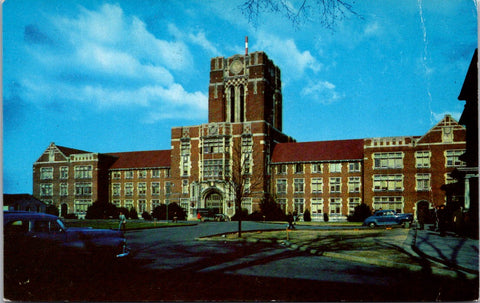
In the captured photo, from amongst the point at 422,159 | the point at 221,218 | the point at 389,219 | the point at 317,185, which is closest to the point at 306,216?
the point at 317,185

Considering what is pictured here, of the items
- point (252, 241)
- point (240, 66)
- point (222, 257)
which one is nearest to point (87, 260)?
point (222, 257)

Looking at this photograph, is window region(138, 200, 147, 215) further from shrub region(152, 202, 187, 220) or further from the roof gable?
the roof gable

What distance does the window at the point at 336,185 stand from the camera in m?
51.5

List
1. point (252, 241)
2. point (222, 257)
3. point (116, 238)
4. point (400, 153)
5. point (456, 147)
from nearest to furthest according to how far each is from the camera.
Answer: point (116, 238) → point (222, 257) → point (252, 241) → point (456, 147) → point (400, 153)

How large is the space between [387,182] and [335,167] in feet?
21.6

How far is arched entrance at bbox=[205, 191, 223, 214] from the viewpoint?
2169 inches

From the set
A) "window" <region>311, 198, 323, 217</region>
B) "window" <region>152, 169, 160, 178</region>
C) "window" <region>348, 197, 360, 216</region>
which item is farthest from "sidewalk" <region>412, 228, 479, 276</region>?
"window" <region>152, 169, 160, 178</region>

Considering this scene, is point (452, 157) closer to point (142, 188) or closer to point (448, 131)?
point (448, 131)

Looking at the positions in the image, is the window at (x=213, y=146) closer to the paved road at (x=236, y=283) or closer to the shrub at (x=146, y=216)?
the shrub at (x=146, y=216)

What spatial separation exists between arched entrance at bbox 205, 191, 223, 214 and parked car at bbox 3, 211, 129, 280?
4411 centimetres

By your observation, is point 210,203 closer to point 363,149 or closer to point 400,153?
point 363,149

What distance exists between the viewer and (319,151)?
54.2 meters

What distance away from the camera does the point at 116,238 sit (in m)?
11.7

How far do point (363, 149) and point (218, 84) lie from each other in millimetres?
23122
